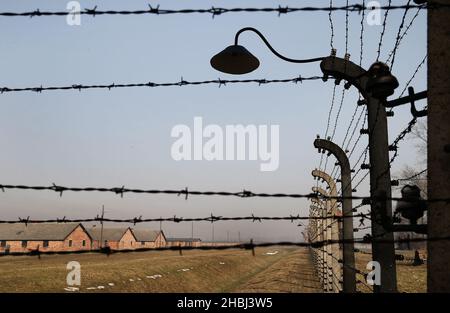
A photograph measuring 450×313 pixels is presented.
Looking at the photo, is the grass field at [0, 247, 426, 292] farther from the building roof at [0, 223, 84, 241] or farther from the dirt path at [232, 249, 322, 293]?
the building roof at [0, 223, 84, 241]

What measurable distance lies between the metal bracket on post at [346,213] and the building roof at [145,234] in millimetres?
86830

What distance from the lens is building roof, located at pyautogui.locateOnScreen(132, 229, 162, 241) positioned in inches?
3568

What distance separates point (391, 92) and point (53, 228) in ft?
244

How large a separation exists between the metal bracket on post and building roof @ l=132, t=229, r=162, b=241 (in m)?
86.8

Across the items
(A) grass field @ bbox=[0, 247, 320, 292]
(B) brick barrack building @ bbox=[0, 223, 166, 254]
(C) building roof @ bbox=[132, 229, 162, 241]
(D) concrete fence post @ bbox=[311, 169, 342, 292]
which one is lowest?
(C) building roof @ bbox=[132, 229, 162, 241]

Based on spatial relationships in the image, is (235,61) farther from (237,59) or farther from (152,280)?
(152,280)

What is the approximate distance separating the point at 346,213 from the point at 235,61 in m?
3.66

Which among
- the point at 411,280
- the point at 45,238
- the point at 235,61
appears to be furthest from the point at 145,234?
the point at 235,61

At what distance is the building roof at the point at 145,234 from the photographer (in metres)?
90.6

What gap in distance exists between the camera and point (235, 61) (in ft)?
15.5

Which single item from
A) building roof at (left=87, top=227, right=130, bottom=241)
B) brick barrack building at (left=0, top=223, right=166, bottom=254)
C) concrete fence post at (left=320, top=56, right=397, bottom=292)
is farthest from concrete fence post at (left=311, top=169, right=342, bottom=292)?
building roof at (left=87, top=227, right=130, bottom=241)

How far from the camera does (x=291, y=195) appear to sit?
305 centimetres
